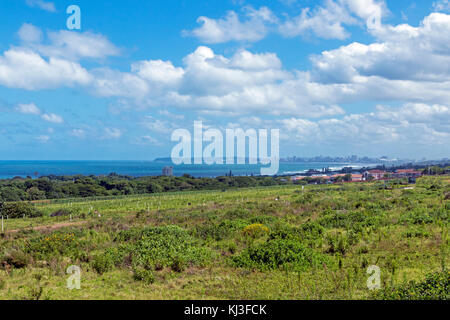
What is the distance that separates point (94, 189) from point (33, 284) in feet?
202

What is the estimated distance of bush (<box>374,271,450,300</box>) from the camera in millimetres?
7010

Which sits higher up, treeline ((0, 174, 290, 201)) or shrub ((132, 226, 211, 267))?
shrub ((132, 226, 211, 267))

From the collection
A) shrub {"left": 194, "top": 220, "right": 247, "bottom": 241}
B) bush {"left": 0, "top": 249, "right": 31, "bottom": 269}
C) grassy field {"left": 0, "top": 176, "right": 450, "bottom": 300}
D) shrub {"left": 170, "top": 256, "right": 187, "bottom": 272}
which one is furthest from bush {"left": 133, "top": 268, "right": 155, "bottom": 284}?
shrub {"left": 194, "top": 220, "right": 247, "bottom": 241}

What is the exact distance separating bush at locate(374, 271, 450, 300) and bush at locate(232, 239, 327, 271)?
2.84 m

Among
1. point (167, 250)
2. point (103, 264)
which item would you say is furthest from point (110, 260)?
point (167, 250)

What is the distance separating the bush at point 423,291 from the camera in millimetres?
7010

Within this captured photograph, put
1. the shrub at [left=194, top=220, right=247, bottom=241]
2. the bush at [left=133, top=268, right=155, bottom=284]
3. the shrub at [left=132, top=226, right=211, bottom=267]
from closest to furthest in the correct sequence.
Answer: the bush at [left=133, top=268, right=155, bottom=284]
the shrub at [left=132, top=226, right=211, bottom=267]
the shrub at [left=194, top=220, right=247, bottom=241]

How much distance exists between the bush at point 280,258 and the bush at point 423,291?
2838mm

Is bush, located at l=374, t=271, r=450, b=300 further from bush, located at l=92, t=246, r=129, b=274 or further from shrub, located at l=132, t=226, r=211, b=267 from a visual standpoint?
bush, located at l=92, t=246, r=129, b=274

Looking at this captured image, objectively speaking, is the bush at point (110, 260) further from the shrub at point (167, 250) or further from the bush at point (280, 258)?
the bush at point (280, 258)

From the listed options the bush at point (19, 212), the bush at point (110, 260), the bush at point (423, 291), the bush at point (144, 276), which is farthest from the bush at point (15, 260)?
the bush at point (19, 212)

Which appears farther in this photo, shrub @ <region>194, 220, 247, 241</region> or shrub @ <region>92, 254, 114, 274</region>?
shrub @ <region>194, 220, 247, 241</region>

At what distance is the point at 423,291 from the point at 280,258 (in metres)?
4.15
